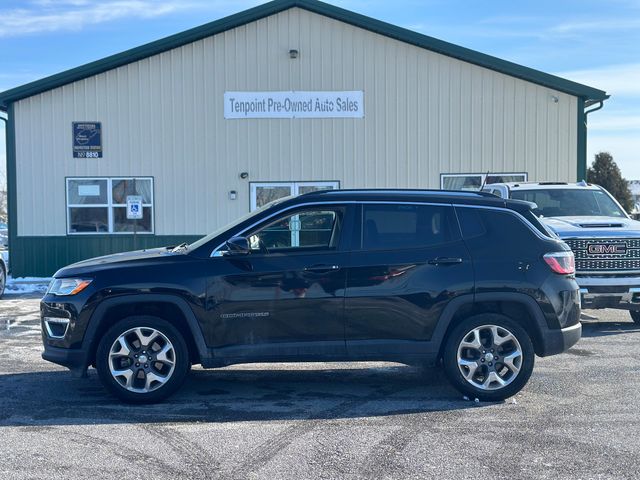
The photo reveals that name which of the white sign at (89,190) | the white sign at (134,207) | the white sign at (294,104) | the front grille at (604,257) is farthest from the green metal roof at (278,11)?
the front grille at (604,257)

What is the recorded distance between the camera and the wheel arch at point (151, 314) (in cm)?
634

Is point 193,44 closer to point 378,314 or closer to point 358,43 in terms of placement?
point 358,43

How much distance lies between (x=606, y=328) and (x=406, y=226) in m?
5.21

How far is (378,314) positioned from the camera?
643 centimetres

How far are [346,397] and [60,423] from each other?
8.14 feet

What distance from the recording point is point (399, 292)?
21.1 feet

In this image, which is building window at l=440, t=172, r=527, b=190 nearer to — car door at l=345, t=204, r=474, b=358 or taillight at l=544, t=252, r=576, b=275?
taillight at l=544, t=252, r=576, b=275

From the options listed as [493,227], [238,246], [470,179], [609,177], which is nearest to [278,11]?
[470,179]

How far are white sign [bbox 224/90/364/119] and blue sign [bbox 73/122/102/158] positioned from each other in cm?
315

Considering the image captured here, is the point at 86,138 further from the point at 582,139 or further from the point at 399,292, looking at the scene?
the point at 399,292

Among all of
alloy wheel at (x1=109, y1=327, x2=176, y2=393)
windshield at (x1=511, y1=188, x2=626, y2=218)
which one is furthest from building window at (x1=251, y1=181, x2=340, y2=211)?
alloy wheel at (x1=109, y1=327, x2=176, y2=393)

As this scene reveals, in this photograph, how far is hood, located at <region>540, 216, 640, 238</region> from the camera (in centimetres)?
980

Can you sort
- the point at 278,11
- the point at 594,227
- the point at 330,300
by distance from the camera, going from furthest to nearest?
1. the point at 278,11
2. the point at 594,227
3. the point at 330,300

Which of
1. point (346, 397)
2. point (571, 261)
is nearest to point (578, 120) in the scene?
point (571, 261)
